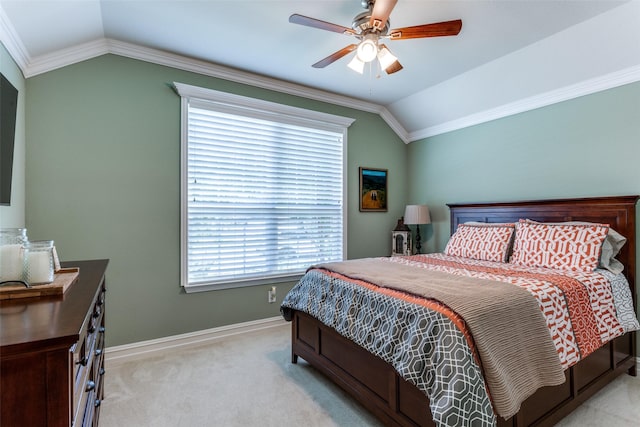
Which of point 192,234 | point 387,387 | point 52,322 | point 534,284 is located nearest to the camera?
point 52,322

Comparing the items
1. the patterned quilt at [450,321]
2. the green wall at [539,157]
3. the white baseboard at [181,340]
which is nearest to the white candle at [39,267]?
the patterned quilt at [450,321]

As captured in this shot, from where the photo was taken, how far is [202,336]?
306cm

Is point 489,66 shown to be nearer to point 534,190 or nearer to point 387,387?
point 534,190

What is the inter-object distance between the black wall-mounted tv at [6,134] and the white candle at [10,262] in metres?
1.06

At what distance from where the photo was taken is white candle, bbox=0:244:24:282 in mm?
1087

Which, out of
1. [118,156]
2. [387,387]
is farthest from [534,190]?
[118,156]

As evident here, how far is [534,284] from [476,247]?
3.99 ft

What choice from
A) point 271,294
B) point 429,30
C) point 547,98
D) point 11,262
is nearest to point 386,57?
point 429,30

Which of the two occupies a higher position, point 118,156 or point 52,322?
point 118,156

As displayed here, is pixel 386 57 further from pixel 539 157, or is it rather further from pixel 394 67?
pixel 539 157

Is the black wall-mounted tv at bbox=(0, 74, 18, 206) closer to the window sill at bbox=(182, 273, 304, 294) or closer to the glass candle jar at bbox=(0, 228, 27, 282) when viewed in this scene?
the glass candle jar at bbox=(0, 228, 27, 282)

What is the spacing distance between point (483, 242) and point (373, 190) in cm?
159

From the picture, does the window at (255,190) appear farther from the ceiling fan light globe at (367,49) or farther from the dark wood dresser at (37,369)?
the dark wood dresser at (37,369)

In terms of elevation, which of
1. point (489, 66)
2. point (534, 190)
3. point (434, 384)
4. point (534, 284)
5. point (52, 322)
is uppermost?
point (489, 66)
